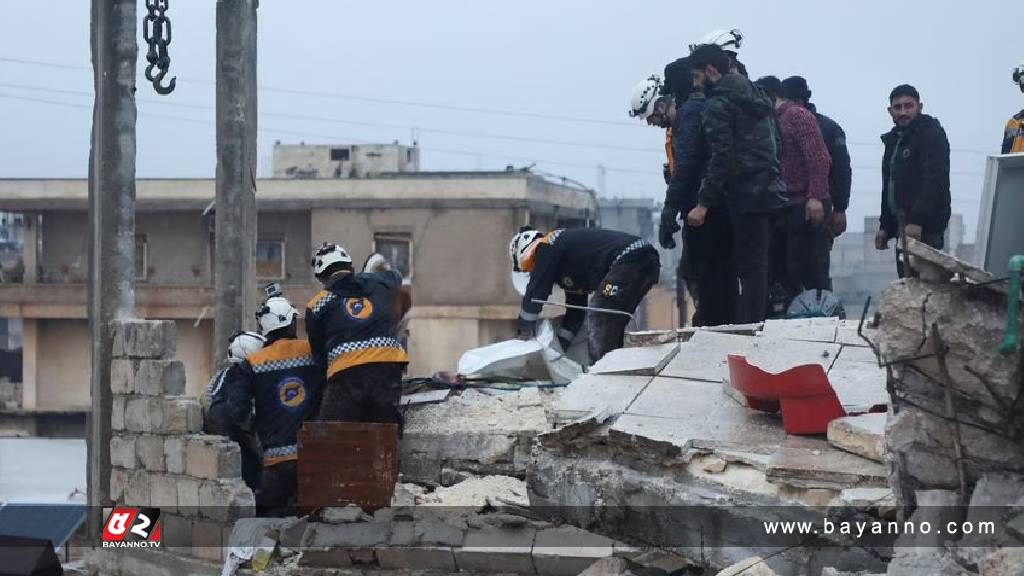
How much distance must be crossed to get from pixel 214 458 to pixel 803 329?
149 inches

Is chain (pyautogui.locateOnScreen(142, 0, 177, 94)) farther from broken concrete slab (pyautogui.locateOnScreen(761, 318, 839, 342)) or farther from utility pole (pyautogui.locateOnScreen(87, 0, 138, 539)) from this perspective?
broken concrete slab (pyautogui.locateOnScreen(761, 318, 839, 342))

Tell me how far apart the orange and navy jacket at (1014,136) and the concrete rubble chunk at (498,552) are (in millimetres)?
4294

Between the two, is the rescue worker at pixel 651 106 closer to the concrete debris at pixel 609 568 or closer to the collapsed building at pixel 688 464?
the collapsed building at pixel 688 464

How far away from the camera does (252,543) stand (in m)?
7.66

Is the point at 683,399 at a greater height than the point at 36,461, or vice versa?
the point at 683,399

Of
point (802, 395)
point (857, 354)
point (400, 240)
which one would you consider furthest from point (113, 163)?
point (400, 240)

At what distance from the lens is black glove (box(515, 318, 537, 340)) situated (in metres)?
9.70

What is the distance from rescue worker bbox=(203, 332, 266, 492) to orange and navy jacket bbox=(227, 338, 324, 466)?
10 cm

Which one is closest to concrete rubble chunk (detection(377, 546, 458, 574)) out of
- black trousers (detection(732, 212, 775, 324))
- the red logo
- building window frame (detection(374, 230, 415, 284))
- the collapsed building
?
the collapsed building

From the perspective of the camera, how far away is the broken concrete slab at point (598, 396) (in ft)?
23.3

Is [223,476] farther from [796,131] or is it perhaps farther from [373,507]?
[796,131]

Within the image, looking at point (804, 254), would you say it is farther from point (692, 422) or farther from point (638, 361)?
point (692, 422)

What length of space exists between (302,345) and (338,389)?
57cm

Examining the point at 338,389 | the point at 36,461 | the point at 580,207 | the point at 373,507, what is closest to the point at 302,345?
the point at 338,389
